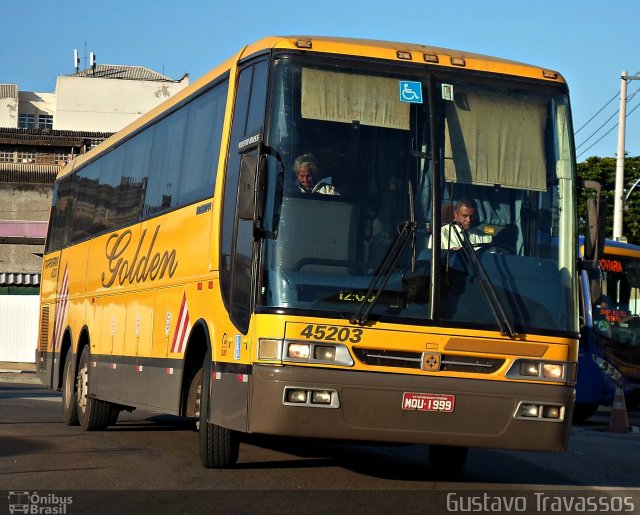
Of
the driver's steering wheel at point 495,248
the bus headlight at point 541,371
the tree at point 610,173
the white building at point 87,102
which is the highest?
the white building at point 87,102

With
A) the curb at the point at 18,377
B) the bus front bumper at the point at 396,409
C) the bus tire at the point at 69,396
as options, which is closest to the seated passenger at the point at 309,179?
the bus front bumper at the point at 396,409

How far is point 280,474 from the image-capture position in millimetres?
10633

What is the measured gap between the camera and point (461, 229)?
30.8ft

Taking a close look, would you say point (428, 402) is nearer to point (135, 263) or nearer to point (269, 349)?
point (269, 349)

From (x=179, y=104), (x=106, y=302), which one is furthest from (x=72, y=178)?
(x=179, y=104)

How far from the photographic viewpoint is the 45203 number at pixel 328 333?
29.6 feet

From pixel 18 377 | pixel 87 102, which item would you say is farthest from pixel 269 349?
pixel 87 102

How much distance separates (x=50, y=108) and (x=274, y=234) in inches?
2990

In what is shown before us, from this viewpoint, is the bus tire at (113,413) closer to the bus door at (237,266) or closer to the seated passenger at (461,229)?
the bus door at (237,266)

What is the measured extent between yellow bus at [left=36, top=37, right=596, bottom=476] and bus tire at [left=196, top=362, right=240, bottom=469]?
0.02 m

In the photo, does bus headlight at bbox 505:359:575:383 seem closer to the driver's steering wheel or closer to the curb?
the driver's steering wheel

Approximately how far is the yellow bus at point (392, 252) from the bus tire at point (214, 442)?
0.02m

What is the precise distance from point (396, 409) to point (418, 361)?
40cm

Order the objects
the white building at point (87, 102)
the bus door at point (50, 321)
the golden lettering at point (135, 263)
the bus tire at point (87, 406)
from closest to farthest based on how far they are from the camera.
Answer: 1. the golden lettering at point (135, 263)
2. the bus tire at point (87, 406)
3. the bus door at point (50, 321)
4. the white building at point (87, 102)
